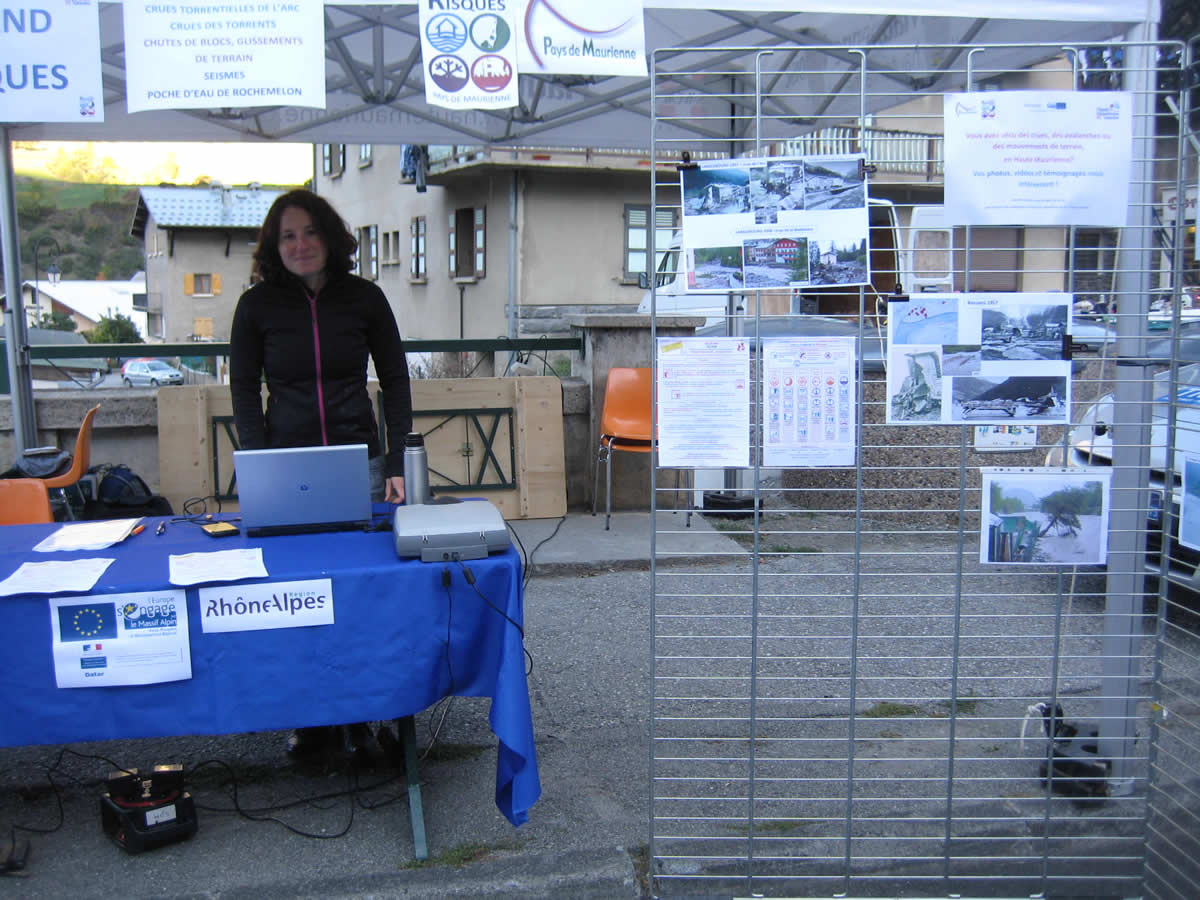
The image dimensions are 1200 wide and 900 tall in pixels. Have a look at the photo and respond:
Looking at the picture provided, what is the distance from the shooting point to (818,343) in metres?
2.55

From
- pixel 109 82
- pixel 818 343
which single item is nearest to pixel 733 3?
pixel 818 343

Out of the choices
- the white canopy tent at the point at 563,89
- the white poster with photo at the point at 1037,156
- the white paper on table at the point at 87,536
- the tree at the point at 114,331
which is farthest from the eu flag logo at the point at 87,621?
the tree at the point at 114,331

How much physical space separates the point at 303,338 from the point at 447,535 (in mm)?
1127

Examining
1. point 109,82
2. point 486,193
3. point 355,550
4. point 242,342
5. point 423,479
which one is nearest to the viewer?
point 355,550

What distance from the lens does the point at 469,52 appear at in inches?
132

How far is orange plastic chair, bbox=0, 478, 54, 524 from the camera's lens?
4215 millimetres

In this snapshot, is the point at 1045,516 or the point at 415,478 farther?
the point at 415,478

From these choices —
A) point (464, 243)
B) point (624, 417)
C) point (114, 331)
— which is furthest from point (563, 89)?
A: point (114, 331)

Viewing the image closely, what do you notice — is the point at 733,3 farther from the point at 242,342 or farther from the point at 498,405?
the point at 498,405

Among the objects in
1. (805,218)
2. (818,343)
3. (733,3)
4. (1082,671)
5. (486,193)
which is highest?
(486,193)

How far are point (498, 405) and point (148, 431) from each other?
2268mm

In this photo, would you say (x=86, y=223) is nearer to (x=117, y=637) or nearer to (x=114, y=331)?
(x=114, y=331)

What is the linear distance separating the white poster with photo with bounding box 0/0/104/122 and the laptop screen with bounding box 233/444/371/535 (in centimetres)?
134

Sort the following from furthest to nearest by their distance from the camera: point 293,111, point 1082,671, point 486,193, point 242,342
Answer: point 486,193
point 293,111
point 1082,671
point 242,342
